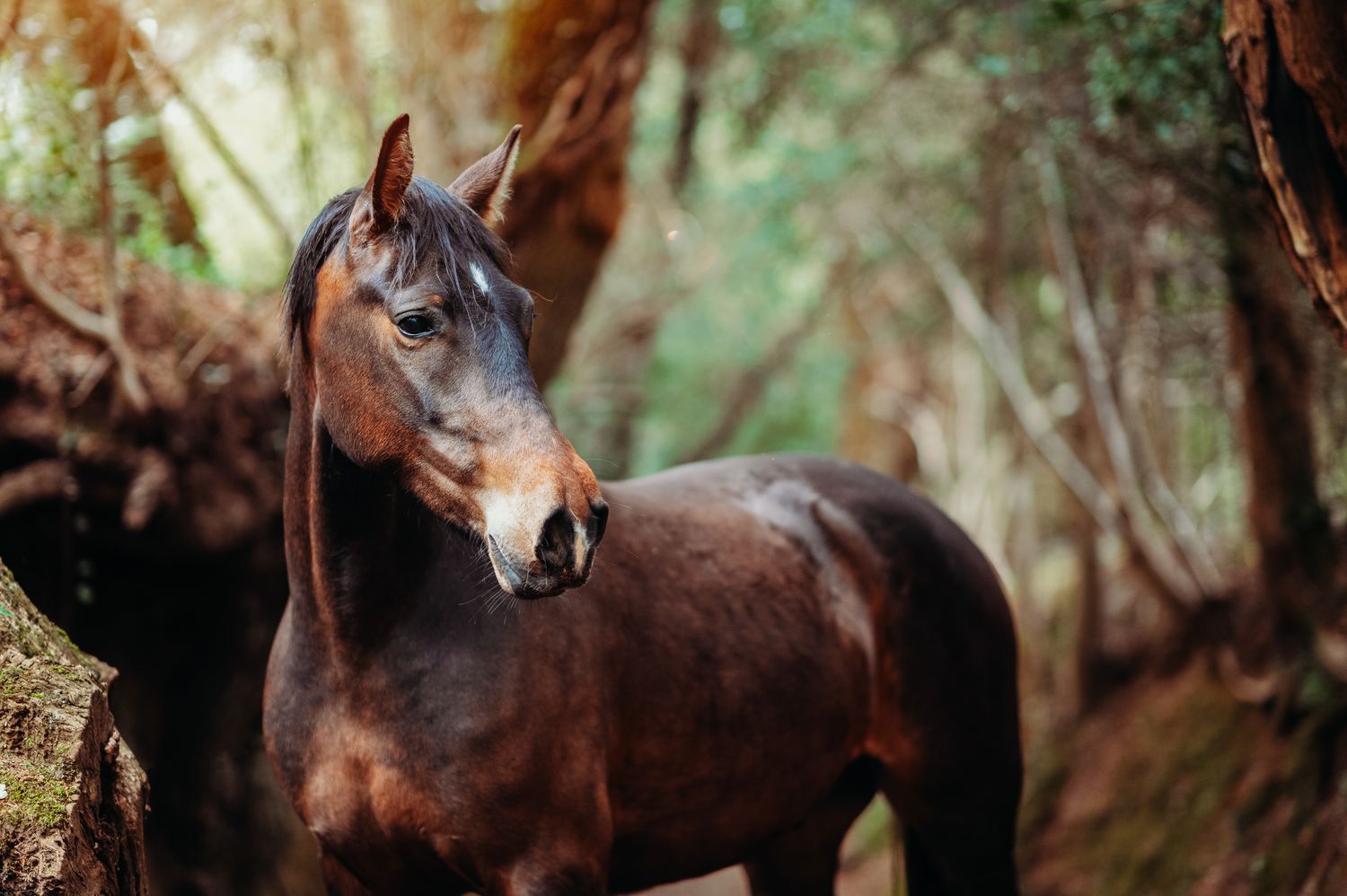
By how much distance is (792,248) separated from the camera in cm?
1128

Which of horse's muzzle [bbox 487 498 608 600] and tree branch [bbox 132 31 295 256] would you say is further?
tree branch [bbox 132 31 295 256]

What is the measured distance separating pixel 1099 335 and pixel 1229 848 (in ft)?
10.2

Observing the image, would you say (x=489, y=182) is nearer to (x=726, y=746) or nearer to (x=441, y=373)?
(x=441, y=373)

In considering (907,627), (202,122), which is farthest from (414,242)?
(202,122)

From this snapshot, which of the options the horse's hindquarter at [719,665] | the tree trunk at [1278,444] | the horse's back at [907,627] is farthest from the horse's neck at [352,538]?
the tree trunk at [1278,444]

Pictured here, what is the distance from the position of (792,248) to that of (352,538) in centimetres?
899

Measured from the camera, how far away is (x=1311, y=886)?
4996mm

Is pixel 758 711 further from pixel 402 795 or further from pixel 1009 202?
pixel 1009 202

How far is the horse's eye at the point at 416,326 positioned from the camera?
250 cm

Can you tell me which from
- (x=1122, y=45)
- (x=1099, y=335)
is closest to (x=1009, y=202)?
(x=1099, y=335)

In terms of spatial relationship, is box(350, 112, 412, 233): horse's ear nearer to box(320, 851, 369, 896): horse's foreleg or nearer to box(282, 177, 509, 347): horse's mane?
box(282, 177, 509, 347): horse's mane

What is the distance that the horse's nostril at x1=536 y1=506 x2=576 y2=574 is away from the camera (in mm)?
2242

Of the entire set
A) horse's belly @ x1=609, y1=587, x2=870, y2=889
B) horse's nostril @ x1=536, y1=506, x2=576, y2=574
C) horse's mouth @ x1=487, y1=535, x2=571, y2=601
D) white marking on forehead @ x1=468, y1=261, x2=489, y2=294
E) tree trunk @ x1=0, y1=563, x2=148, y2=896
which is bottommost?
horse's belly @ x1=609, y1=587, x2=870, y2=889

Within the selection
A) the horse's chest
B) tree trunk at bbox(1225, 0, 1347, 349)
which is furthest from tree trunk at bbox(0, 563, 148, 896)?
tree trunk at bbox(1225, 0, 1347, 349)
